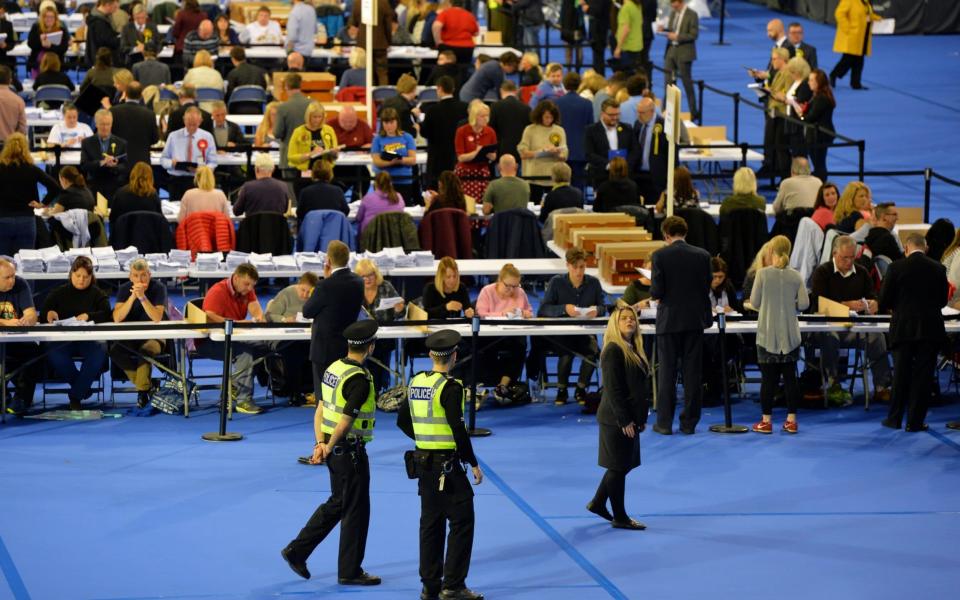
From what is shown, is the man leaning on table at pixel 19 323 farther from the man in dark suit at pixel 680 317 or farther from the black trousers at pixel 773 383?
the black trousers at pixel 773 383

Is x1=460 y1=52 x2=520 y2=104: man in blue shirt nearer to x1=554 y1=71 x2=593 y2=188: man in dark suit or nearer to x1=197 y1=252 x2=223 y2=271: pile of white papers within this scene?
x1=554 y1=71 x2=593 y2=188: man in dark suit

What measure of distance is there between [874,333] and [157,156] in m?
8.35

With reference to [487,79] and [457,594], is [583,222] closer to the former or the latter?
[487,79]

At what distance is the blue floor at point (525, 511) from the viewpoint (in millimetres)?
9742

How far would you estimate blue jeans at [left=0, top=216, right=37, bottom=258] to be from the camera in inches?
608

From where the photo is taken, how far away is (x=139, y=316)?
13.2m

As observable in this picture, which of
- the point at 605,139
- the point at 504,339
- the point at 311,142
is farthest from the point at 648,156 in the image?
the point at 504,339

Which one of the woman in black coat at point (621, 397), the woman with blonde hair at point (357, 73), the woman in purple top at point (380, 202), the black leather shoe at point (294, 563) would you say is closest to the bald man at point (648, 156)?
the woman in purple top at point (380, 202)

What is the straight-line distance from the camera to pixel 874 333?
13883 mm

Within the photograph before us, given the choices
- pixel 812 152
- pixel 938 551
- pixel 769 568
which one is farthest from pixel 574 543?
pixel 812 152

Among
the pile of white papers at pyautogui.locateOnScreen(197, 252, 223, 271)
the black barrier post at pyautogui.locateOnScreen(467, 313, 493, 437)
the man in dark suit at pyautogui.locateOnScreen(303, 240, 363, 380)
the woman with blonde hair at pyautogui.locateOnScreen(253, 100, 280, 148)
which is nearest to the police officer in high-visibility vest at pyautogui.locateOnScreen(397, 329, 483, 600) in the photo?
the man in dark suit at pyautogui.locateOnScreen(303, 240, 363, 380)

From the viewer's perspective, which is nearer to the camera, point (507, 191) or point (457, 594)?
point (457, 594)

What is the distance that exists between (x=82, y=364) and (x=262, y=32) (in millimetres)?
13084

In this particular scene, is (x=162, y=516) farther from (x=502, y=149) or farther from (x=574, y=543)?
(x=502, y=149)
